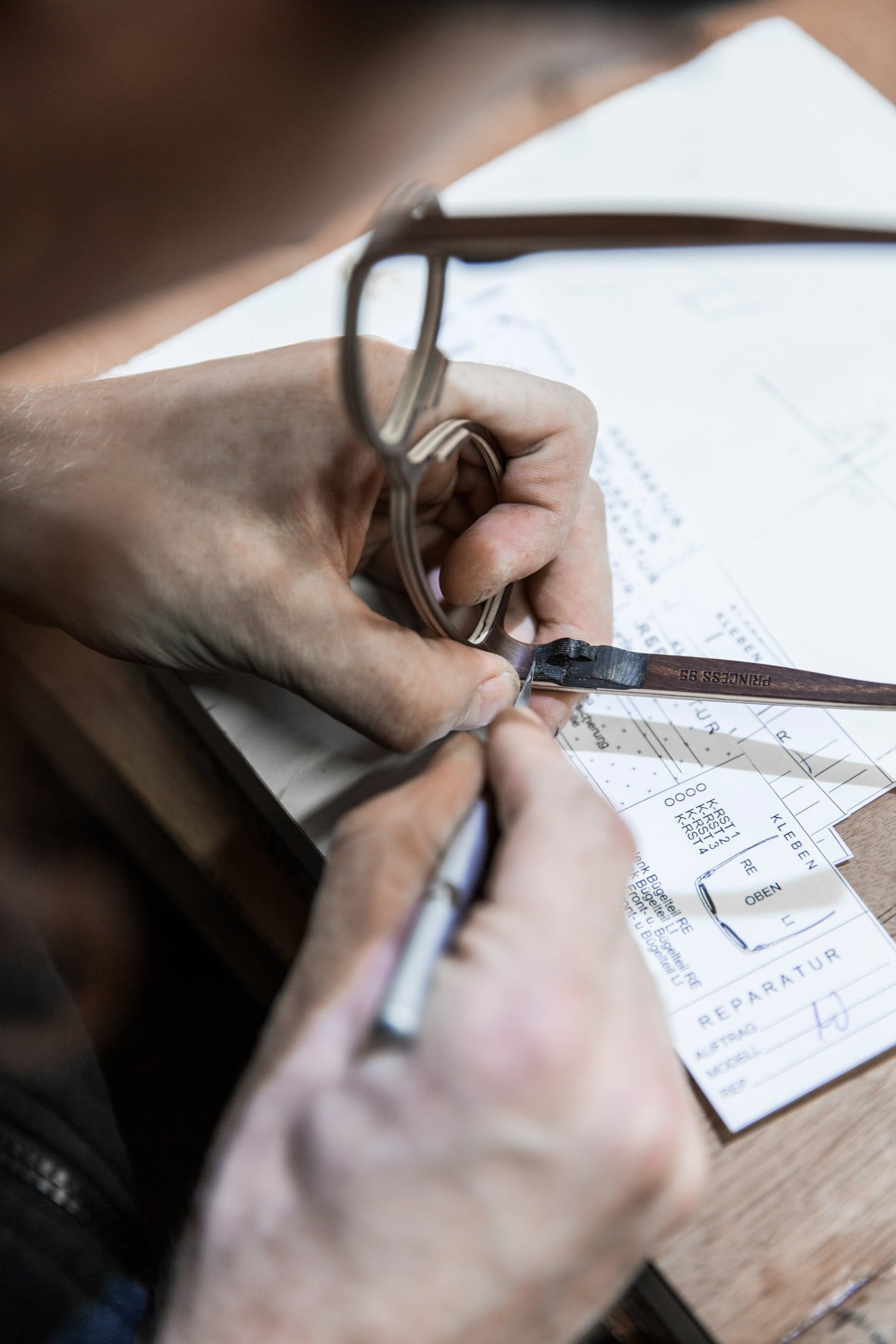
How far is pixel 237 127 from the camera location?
4.25 feet

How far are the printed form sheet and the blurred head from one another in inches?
16.7

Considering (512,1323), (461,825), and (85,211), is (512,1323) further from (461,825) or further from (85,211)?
(85,211)

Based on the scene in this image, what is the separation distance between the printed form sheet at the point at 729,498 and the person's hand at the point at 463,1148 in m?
0.15

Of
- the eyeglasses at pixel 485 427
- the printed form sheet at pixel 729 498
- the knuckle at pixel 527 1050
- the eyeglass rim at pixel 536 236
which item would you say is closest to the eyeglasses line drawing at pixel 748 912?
the printed form sheet at pixel 729 498

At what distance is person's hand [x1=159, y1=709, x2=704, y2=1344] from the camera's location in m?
0.33

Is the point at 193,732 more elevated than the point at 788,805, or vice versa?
the point at 193,732

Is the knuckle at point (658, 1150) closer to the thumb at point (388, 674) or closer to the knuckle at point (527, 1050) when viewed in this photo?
the knuckle at point (527, 1050)

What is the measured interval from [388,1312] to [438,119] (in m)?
1.32

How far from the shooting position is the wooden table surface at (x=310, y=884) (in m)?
0.45

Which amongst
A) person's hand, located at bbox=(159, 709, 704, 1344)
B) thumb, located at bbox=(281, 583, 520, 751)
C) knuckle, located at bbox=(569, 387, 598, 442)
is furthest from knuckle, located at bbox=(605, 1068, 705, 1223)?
knuckle, located at bbox=(569, 387, 598, 442)

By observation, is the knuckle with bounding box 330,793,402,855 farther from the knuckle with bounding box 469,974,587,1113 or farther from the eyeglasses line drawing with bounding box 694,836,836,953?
the eyeglasses line drawing with bounding box 694,836,836,953

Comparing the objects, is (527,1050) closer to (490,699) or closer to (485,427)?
(490,699)

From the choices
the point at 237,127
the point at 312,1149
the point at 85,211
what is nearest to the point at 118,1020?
the point at 312,1149

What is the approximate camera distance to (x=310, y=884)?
24.0 inches
